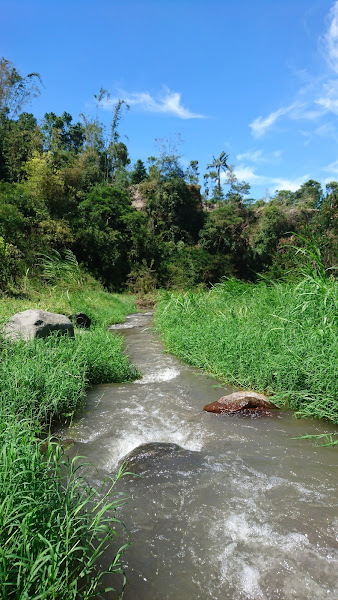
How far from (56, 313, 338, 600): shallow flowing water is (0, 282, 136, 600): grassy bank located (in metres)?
0.24

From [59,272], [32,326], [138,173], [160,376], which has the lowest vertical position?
[160,376]

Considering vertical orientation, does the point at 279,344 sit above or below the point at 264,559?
above

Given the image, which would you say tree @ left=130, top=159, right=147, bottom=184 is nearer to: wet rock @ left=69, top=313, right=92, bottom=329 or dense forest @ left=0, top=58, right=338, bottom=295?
dense forest @ left=0, top=58, right=338, bottom=295

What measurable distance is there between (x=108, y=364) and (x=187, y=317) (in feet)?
11.4

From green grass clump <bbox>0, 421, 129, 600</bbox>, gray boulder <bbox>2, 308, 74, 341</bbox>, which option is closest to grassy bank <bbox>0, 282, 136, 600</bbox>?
green grass clump <bbox>0, 421, 129, 600</bbox>

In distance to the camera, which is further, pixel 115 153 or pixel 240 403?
pixel 115 153

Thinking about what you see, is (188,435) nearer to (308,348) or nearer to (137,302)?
(308,348)

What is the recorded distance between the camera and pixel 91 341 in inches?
246

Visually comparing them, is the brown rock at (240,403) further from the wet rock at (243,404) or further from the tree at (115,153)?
the tree at (115,153)

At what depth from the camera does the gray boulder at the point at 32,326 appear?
525cm

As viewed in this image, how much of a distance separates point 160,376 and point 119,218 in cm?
1880

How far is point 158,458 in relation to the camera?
10.6ft

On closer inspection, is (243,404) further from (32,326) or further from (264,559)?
(32,326)

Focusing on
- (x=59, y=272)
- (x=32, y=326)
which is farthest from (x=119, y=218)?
(x=32, y=326)
